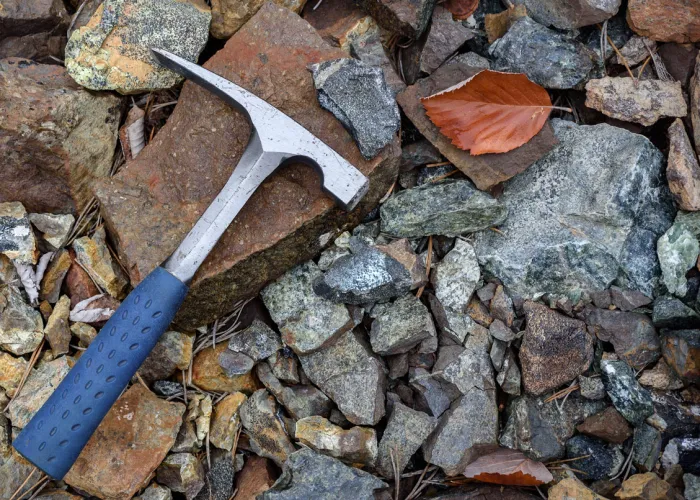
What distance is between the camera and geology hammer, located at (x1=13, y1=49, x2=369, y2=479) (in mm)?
2225

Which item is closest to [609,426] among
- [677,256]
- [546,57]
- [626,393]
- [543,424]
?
[626,393]

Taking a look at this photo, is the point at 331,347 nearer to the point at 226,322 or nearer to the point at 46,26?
the point at 226,322

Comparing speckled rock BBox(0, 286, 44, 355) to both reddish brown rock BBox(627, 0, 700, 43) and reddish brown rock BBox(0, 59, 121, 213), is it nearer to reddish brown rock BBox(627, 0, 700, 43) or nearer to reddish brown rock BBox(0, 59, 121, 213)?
reddish brown rock BBox(0, 59, 121, 213)

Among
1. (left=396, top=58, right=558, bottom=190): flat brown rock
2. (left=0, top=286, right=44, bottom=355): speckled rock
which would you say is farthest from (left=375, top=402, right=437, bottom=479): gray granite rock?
(left=0, top=286, right=44, bottom=355): speckled rock

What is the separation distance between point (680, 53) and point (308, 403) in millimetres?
2093

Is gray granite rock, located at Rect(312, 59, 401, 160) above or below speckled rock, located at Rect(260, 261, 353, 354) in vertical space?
above

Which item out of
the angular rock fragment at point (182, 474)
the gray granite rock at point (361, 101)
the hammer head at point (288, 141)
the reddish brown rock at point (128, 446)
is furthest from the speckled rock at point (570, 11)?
the angular rock fragment at point (182, 474)

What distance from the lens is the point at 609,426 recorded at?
2.53m

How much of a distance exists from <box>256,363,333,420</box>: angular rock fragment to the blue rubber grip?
57cm

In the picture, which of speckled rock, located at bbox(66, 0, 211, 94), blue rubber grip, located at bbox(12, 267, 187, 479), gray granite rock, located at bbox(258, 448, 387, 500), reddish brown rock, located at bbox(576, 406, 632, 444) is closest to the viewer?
blue rubber grip, located at bbox(12, 267, 187, 479)

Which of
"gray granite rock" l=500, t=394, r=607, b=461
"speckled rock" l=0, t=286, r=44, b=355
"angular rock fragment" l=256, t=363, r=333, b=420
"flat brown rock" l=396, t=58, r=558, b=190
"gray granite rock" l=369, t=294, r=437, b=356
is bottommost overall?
"gray granite rock" l=500, t=394, r=607, b=461

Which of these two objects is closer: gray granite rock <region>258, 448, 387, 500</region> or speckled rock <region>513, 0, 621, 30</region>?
gray granite rock <region>258, 448, 387, 500</region>

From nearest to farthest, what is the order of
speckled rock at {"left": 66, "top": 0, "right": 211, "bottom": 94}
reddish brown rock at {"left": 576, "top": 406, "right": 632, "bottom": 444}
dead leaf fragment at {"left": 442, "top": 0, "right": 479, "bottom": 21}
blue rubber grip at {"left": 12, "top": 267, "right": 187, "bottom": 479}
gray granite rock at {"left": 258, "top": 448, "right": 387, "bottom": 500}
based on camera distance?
blue rubber grip at {"left": 12, "top": 267, "right": 187, "bottom": 479}
gray granite rock at {"left": 258, "top": 448, "right": 387, "bottom": 500}
reddish brown rock at {"left": 576, "top": 406, "right": 632, "bottom": 444}
speckled rock at {"left": 66, "top": 0, "right": 211, "bottom": 94}
dead leaf fragment at {"left": 442, "top": 0, "right": 479, "bottom": 21}

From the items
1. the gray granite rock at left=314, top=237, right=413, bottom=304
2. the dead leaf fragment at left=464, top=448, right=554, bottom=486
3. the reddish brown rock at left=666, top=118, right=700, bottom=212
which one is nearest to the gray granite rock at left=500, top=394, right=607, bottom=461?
the dead leaf fragment at left=464, top=448, right=554, bottom=486
